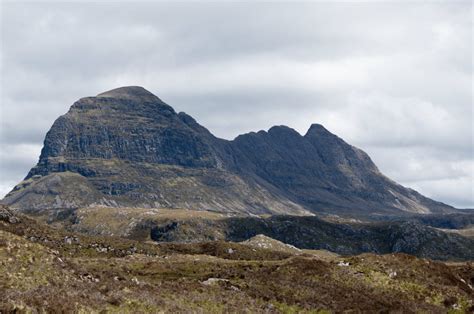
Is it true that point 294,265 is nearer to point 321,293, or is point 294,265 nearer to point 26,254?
point 321,293

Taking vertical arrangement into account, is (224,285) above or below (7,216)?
below

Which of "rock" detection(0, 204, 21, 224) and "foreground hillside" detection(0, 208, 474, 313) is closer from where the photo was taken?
"foreground hillside" detection(0, 208, 474, 313)

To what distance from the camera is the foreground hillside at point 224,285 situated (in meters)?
32.3

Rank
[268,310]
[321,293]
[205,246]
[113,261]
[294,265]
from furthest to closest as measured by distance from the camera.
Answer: [205,246] < [113,261] < [294,265] < [321,293] < [268,310]

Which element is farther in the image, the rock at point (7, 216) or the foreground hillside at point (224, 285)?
the rock at point (7, 216)

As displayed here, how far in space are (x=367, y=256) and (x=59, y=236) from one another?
55312mm

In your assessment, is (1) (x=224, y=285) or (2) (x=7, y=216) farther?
(2) (x=7, y=216)

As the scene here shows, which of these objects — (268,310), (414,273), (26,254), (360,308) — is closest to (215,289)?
(268,310)

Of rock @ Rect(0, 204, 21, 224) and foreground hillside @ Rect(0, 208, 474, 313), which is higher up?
rock @ Rect(0, 204, 21, 224)

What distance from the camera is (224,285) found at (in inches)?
1943

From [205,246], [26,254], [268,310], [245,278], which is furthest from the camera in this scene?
[205,246]

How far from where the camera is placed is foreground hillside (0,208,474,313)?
32.3 m

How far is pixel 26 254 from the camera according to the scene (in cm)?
4269

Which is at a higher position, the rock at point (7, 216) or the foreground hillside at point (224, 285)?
the rock at point (7, 216)
